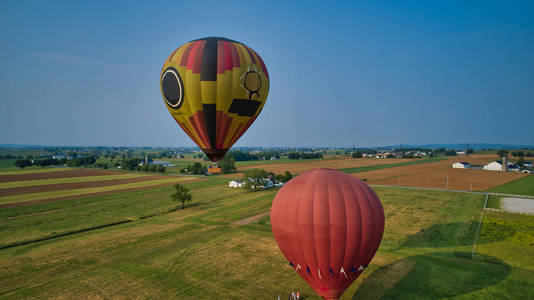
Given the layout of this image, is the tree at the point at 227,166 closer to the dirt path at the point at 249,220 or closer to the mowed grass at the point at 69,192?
the mowed grass at the point at 69,192

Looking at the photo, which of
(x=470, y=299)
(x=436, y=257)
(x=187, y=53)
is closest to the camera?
(x=470, y=299)

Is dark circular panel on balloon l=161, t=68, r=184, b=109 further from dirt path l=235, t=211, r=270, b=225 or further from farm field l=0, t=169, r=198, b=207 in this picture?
farm field l=0, t=169, r=198, b=207

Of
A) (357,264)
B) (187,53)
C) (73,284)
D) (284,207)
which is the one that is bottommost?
(73,284)

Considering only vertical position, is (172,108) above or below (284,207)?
above

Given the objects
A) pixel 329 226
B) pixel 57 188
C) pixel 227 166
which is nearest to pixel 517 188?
pixel 329 226

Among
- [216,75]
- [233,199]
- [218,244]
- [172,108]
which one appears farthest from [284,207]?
[233,199]

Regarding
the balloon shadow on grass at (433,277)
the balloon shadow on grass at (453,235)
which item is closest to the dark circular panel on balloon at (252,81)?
the balloon shadow on grass at (433,277)

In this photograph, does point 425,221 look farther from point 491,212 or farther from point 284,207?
point 284,207

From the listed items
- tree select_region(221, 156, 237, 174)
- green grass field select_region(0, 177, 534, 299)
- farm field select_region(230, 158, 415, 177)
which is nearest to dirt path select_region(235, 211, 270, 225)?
green grass field select_region(0, 177, 534, 299)
